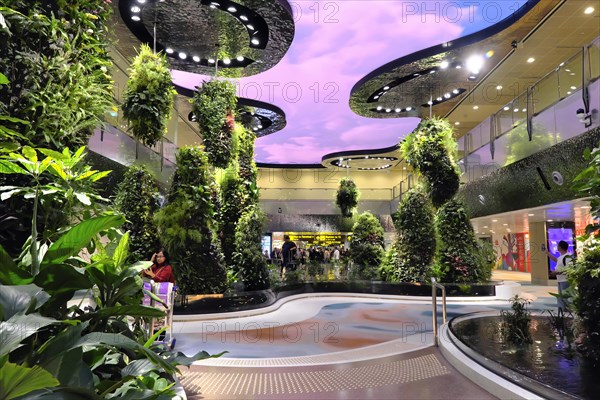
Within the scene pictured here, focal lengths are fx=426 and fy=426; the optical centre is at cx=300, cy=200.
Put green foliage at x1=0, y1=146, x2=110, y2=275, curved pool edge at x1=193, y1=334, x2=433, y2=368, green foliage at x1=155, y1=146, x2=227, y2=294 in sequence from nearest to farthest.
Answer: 1. green foliage at x1=0, y1=146, x2=110, y2=275
2. curved pool edge at x1=193, y1=334, x2=433, y2=368
3. green foliage at x1=155, y1=146, x2=227, y2=294

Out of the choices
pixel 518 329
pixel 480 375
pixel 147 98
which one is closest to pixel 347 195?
pixel 147 98

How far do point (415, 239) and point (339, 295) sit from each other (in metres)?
2.67

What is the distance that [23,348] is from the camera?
1.56 m

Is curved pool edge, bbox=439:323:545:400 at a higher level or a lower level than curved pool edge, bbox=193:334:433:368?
higher

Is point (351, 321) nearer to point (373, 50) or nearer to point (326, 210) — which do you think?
point (373, 50)

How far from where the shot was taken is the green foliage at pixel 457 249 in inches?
437

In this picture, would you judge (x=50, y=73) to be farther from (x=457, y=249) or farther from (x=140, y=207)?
(x=457, y=249)

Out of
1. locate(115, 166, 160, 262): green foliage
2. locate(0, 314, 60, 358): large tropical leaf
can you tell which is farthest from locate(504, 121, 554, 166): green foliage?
locate(0, 314, 60, 358): large tropical leaf

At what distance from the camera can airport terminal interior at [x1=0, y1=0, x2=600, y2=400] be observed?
6.37ft

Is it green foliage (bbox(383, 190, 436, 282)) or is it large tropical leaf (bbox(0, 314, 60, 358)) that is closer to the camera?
large tropical leaf (bbox(0, 314, 60, 358))

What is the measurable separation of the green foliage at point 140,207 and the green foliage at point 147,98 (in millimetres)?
1638

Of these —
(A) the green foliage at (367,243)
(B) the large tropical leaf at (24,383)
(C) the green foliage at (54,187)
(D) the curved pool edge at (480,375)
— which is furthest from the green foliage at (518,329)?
(A) the green foliage at (367,243)

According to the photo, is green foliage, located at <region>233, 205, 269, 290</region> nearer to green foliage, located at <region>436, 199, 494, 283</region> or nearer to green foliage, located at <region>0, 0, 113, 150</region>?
green foliage, located at <region>436, 199, 494, 283</region>

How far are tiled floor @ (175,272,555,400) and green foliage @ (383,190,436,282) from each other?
2.99 meters
